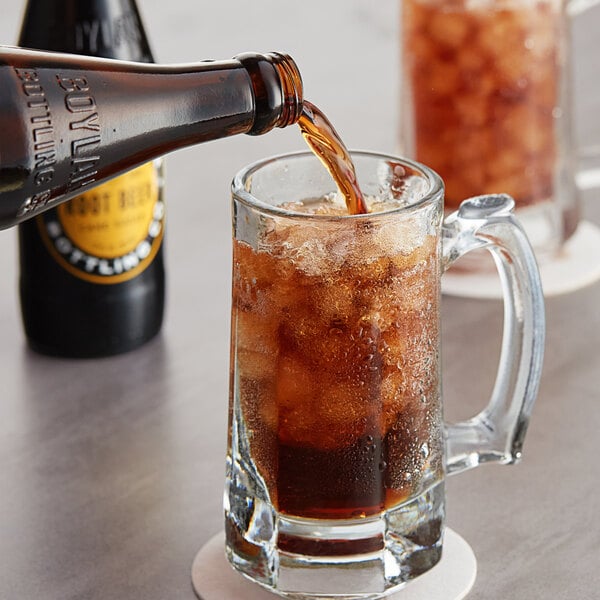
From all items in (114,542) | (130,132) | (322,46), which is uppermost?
(130,132)

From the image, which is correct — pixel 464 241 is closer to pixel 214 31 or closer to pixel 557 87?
pixel 557 87

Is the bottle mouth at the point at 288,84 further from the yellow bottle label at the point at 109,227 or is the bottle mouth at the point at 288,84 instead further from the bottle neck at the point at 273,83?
the yellow bottle label at the point at 109,227

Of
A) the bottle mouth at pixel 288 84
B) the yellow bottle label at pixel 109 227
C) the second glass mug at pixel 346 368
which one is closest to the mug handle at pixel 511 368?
the second glass mug at pixel 346 368

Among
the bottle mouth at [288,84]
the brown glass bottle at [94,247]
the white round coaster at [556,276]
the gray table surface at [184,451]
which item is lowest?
the gray table surface at [184,451]

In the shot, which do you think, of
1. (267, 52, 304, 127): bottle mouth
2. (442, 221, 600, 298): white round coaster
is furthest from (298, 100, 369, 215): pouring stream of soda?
(442, 221, 600, 298): white round coaster

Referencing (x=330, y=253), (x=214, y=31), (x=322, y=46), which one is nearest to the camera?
(x=330, y=253)

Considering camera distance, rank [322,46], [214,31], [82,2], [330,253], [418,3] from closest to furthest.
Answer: [330,253] → [82,2] → [418,3] → [322,46] → [214,31]

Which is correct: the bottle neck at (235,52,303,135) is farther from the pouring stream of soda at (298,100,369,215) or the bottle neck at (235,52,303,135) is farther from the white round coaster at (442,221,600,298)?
the white round coaster at (442,221,600,298)

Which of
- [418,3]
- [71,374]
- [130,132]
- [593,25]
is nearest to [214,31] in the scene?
[593,25]
